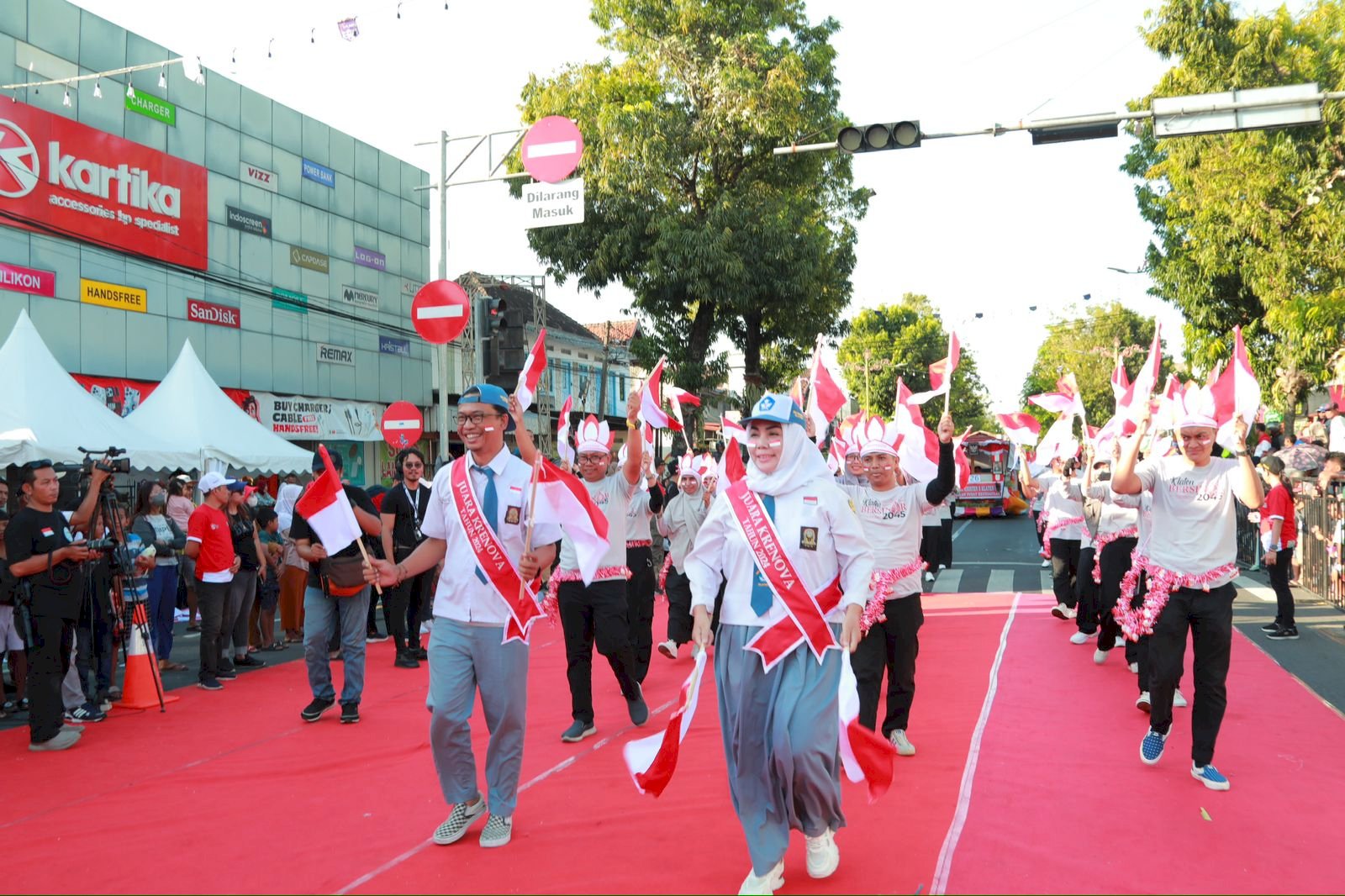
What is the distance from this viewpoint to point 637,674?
7781 millimetres

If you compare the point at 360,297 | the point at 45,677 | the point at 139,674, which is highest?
the point at 360,297

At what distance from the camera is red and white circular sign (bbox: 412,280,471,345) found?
34.8 ft

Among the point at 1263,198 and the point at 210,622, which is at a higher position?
the point at 1263,198

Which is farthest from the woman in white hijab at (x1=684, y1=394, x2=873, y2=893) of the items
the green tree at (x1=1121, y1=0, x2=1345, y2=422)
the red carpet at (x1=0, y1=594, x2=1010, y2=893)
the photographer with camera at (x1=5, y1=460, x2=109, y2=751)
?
the green tree at (x1=1121, y1=0, x2=1345, y2=422)

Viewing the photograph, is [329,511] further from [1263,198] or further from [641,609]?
[1263,198]

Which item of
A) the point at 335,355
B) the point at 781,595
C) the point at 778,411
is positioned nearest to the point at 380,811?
the point at 781,595

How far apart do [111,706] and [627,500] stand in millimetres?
4314

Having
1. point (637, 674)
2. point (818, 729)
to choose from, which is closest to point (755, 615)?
point (818, 729)

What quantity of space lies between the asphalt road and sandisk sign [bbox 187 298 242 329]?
11.7m

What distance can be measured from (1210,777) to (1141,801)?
21.7 inches

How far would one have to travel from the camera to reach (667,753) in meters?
4.86

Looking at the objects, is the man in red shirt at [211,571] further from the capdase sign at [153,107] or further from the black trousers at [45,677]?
the capdase sign at [153,107]

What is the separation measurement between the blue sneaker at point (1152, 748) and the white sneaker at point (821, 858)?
2643 mm

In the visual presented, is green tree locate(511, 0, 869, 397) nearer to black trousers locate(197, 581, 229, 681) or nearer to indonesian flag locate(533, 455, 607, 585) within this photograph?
black trousers locate(197, 581, 229, 681)
